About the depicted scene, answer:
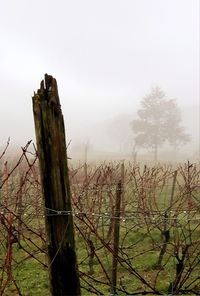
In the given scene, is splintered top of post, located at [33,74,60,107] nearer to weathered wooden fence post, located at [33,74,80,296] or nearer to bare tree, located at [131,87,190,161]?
weathered wooden fence post, located at [33,74,80,296]

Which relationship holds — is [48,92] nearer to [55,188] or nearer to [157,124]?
[55,188]

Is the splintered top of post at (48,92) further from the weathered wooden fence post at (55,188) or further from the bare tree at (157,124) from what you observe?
the bare tree at (157,124)

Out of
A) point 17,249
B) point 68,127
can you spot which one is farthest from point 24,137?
point 17,249

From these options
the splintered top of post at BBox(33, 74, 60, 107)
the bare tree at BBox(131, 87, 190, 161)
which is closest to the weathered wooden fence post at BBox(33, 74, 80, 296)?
the splintered top of post at BBox(33, 74, 60, 107)

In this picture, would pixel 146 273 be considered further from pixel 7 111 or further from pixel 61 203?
pixel 7 111

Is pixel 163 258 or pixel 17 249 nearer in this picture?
pixel 163 258

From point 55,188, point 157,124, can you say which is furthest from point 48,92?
point 157,124

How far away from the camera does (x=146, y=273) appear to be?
7523 millimetres

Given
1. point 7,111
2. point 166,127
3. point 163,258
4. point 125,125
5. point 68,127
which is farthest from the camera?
point 7,111

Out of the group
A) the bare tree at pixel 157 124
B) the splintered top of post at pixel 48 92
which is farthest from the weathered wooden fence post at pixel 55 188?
the bare tree at pixel 157 124

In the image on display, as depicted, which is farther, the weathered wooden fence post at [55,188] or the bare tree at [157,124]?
the bare tree at [157,124]

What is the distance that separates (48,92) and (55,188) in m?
0.70

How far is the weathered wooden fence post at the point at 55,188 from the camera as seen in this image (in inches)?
105

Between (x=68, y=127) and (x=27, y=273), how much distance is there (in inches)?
4536
